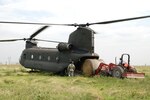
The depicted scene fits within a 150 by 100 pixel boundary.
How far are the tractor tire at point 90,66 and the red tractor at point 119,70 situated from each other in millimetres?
381

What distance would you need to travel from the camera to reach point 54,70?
30.0 metres

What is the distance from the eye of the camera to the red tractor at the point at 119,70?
25453 mm

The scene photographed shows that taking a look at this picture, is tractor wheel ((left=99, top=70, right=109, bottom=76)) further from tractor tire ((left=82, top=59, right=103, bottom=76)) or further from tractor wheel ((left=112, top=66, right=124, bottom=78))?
tractor wheel ((left=112, top=66, right=124, bottom=78))

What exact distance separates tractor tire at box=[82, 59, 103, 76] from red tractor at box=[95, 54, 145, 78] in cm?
38

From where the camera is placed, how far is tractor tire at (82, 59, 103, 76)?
27.5 metres

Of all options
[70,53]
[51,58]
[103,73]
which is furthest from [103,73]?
[51,58]

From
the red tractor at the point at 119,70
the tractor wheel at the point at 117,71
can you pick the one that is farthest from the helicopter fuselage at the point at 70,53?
the tractor wheel at the point at 117,71

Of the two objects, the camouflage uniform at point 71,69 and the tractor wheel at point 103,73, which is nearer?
the tractor wheel at point 103,73

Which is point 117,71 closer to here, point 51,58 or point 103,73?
point 103,73

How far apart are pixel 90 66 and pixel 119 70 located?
284 cm

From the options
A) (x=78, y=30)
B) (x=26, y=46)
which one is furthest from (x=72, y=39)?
(x=26, y=46)

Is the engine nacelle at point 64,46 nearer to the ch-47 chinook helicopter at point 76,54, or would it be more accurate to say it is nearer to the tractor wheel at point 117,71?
the ch-47 chinook helicopter at point 76,54

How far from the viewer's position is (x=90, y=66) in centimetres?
2755

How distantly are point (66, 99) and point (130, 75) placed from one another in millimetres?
13120
